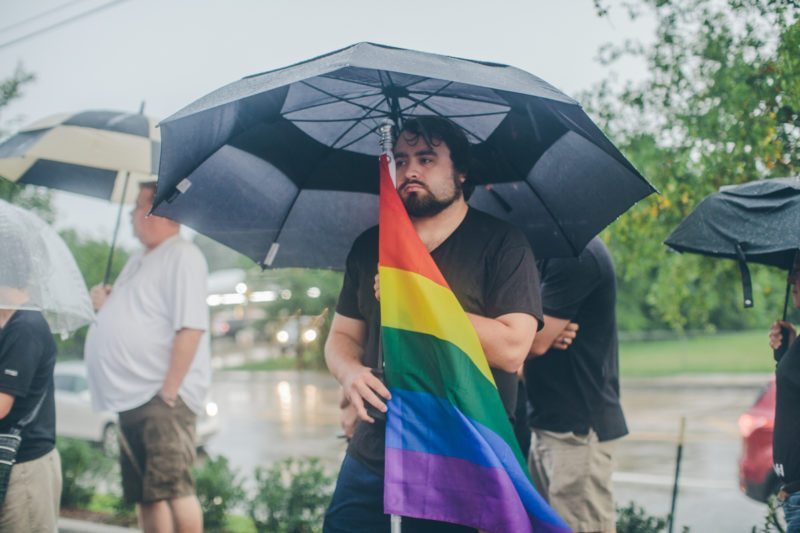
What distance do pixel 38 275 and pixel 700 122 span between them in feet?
11.2

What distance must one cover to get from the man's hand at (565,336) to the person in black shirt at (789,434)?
87 cm

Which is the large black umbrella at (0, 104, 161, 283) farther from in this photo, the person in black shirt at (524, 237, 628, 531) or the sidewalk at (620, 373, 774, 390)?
the sidewalk at (620, 373, 774, 390)

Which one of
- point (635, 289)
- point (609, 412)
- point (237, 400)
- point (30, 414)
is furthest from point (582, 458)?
point (635, 289)

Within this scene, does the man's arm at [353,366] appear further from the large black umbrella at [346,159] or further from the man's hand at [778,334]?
the man's hand at [778,334]

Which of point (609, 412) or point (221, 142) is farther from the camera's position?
point (609, 412)

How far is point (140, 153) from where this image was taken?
195 inches

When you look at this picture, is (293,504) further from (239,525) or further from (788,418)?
(788,418)

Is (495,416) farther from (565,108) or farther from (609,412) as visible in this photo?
(609,412)

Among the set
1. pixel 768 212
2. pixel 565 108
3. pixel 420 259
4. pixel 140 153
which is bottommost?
pixel 420 259

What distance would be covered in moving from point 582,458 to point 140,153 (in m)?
3.07

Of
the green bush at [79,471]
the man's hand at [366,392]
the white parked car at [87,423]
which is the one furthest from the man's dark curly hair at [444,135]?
the white parked car at [87,423]

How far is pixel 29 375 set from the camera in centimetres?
340

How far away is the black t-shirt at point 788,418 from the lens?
279cm

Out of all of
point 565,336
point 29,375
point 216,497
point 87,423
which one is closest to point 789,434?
point 565,336
